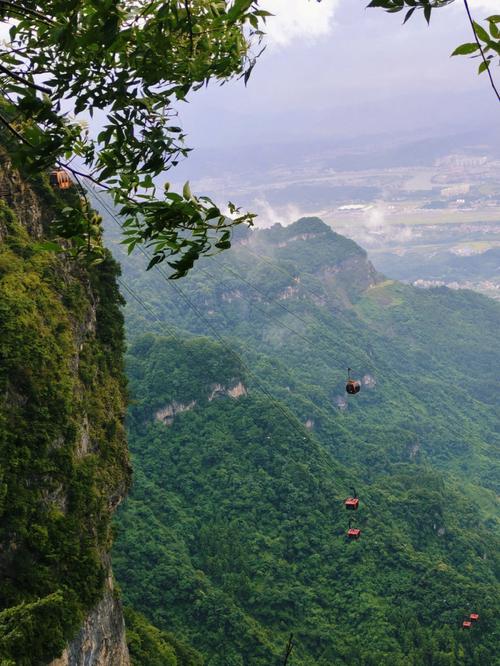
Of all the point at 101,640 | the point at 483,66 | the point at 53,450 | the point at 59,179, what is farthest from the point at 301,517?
the point at 483,66

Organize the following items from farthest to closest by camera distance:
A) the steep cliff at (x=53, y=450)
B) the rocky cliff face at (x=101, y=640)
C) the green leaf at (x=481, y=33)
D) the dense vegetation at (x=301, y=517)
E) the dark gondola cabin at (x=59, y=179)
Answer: the dense vegetation at (x=301, y=517)
the dark gondola cabin at (x=59, y=179)
the rocky cliff face at (x=101, y=640)
the steep cliff at (x=53, y=450)
the green leaf at (x=481, y=33)

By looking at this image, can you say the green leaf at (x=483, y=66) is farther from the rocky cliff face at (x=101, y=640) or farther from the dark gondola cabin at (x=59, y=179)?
the dark gondola cabin at (x=59, y=179)

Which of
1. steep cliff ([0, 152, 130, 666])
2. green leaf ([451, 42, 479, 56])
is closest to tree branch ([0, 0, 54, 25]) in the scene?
green leaf ([451, 42, 479, 56])

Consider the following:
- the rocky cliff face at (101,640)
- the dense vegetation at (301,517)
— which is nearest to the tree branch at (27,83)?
the rocky cliff face at (101,640)

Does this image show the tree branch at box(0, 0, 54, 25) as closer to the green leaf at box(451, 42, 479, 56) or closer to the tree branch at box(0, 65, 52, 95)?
the tree branch at box(0, 65, 52, 95)

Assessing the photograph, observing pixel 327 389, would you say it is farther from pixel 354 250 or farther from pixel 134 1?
pixel 134 1

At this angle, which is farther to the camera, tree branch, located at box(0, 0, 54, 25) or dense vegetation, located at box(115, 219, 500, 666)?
dense vegetation, located at box(115, 219, 500, 666)

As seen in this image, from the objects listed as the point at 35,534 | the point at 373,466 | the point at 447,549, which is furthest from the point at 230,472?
the point at 35,534

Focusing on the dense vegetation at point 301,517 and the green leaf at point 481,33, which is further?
the dense vegetation at point 301,517

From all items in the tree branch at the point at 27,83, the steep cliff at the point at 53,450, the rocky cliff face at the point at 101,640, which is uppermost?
the tree branch at the point at 27,83
